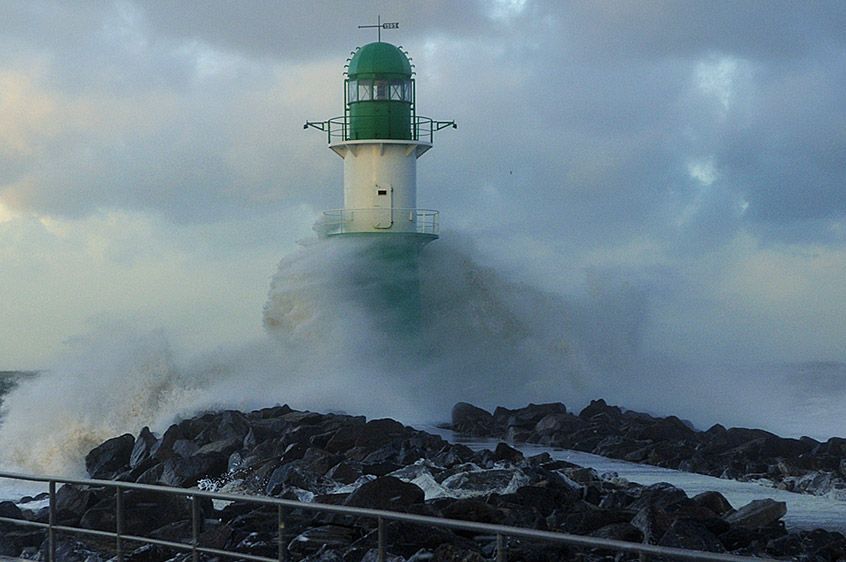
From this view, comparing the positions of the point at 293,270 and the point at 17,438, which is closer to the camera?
the point at 17,438

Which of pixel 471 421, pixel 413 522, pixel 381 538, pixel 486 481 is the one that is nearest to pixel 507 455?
pixel 486 481

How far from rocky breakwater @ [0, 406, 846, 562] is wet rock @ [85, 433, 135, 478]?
0.02m

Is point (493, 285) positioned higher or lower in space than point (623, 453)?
higher

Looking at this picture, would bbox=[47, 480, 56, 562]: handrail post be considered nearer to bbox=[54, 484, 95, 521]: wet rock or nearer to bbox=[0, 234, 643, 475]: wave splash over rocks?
bbox=[54, 484, 95, 521]: wet rock

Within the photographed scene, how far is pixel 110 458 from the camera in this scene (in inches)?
721

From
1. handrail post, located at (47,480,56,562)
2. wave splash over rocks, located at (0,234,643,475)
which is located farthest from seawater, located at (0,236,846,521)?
handrail post, located at (47,480,56,562)

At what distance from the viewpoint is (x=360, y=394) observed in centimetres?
2438

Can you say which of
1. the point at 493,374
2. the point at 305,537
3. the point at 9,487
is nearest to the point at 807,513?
the point at 305,537

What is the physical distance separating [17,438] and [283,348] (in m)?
5.43

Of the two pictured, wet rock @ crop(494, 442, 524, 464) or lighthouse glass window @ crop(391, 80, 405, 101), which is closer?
wet rock @ crop(494, 442, 524, 464)

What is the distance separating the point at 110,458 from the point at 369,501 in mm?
8706

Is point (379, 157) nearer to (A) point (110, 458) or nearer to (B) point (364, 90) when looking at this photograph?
(B) point (364, 90)

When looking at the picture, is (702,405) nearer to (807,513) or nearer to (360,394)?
(360,394)

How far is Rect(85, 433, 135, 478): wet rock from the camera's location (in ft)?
59.3
